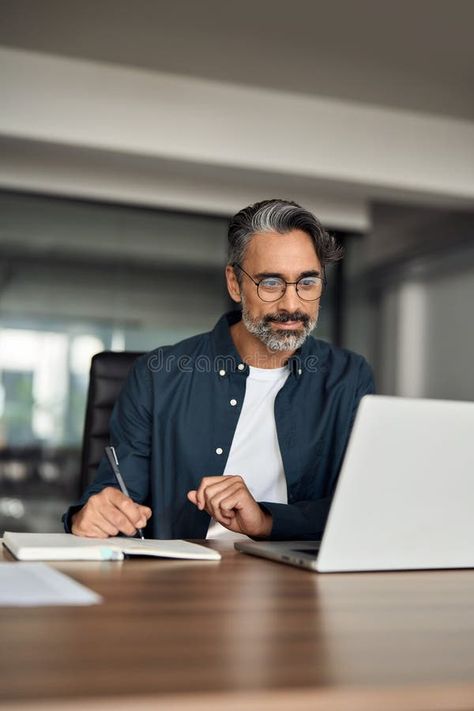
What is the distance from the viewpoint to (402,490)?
1179 millimetres

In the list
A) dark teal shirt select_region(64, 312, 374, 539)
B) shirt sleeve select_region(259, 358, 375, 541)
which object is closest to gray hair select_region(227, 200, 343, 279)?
dark teal shirt select_region(64, 312, 374, 539)

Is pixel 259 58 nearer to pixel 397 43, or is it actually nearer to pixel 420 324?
pixel 397 43

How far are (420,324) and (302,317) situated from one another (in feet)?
15.4

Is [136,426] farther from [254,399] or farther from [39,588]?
[39,588]

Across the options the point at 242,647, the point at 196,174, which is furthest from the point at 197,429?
the point at 196,174

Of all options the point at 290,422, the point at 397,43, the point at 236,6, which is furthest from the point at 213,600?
the point at 397,43

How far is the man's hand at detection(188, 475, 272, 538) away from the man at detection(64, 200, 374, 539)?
30 cm

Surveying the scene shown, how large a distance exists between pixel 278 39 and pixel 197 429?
9.74 feet

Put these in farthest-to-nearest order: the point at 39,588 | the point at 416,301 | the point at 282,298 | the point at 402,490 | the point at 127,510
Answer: the point at 416,301 < the point at 282,298 < the point at 127,510 < the point at 402,490 < the point at 39,588

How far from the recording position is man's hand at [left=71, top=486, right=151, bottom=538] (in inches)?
58.2

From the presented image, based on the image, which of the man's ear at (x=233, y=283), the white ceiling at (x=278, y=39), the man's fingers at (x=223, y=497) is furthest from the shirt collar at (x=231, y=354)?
the white ceiling at (x=278, y=39)

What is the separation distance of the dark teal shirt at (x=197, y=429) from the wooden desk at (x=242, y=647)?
94cm

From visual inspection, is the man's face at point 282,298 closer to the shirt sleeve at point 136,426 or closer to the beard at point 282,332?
the beard at point 282,332

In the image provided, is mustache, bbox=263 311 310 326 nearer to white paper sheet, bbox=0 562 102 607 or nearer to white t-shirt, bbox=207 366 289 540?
white t-shirt, bbox=207 366 289 540
